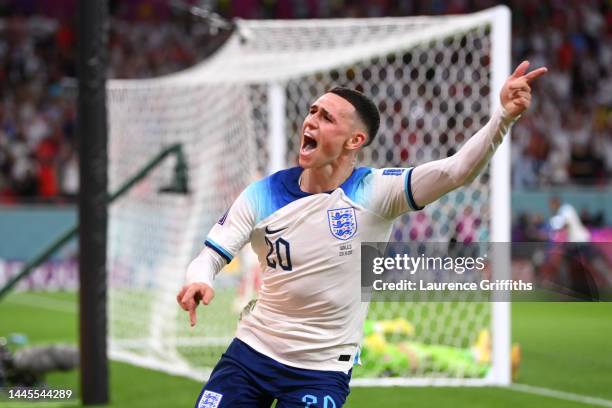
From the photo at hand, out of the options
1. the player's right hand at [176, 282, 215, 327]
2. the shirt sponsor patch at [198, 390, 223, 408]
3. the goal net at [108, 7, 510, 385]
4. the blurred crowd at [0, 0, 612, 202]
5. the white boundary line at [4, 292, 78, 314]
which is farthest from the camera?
the blurred crowd at [0, 0, 612, 202]

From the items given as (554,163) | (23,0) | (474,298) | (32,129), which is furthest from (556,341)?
(23,0)

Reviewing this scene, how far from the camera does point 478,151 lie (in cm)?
415

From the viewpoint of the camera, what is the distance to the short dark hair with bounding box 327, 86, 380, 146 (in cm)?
451

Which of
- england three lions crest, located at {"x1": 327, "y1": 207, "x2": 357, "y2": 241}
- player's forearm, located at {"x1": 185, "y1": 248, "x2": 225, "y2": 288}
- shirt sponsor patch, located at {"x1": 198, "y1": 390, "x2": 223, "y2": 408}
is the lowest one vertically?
shirt sponsor patch, located at {"x1": 198, "y1": 390, "x2": 223, "y2": 408}

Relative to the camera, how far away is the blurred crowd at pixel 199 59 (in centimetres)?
2266

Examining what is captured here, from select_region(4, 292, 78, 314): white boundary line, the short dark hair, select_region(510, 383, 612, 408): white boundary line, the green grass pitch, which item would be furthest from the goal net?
the short dark hair

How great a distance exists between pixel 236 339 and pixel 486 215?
6.04 meters

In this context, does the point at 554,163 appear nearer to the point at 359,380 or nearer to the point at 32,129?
the point at 32,129

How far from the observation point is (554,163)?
2278 centimetres

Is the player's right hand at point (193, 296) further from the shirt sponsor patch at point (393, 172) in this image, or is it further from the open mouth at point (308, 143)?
the shirt sponsor patch at point (393, 172)

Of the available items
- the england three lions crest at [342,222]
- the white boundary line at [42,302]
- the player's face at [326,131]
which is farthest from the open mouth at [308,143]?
the white boundary line at [42,302]

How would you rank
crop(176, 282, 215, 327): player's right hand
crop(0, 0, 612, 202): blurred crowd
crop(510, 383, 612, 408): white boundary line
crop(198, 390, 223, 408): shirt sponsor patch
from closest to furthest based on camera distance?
crop(176, 282, 215, 327): player's right hand, crop(198, 390, 223, 408): shirt sponsor patch, crop(510, 383, 612, 408): white boundary line, crop(0, 0, 612, 202): blurred crowd

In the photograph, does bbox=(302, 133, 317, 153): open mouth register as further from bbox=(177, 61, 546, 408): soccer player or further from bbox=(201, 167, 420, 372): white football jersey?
bbox=(201, 167, 420, 372): white football jersey

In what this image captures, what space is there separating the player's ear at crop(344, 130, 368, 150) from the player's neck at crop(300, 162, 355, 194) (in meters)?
0.08
